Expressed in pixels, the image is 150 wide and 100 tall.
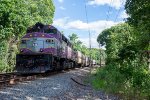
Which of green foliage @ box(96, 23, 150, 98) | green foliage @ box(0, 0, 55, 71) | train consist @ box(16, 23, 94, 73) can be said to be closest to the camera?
green foliage @ box(96, 23, 150, 98)

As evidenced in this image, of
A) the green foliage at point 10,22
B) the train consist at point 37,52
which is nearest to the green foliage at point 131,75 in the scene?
the train consist at point 37,52

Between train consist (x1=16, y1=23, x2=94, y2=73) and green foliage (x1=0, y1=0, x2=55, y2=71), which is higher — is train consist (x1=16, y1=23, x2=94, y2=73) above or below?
below

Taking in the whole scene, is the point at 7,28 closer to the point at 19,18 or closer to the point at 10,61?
the point at 19,18

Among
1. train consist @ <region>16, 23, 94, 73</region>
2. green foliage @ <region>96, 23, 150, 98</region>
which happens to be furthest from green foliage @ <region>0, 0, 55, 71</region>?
green foliage @ <region>96, 23, 150, 98</region>

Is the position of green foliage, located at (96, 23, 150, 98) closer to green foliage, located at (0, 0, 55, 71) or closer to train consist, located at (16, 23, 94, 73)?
train consist, located at (16, 23, 94, 73)

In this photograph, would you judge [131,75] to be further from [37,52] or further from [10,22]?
[10,22]

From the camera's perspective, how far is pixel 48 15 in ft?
174

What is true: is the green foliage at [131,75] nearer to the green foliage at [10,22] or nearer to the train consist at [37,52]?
the train consist at [37,52]

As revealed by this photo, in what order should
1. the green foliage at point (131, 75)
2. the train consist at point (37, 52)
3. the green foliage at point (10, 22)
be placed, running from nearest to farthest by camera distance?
1. the green foliage at point (131, 75)
2. the train consist at point (37, 52)
3. the green foliage at point (10, 22)

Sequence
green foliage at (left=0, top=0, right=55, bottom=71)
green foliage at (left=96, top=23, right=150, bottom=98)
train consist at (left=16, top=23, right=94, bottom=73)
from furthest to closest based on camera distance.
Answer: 1. green foliage at (left=0, top=0, right=55, bottom=71)
2. train consist at (left=16, top=23, right=94, bottom=73)
3. green foliage at (left=96, top=23, right=150, bottom=98)

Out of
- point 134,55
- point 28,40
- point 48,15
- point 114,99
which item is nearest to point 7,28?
point 28,40

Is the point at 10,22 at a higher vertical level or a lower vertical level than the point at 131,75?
higher

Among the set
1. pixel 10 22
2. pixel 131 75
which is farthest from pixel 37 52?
pixel 131 75

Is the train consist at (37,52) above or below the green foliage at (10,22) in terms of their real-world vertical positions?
below
